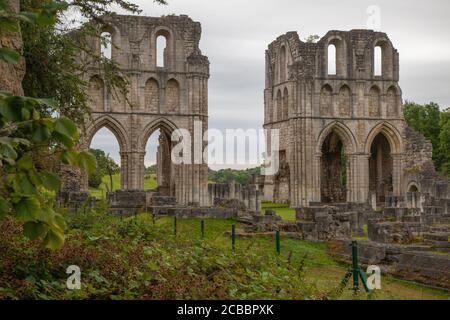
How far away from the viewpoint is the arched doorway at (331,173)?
1430 inches

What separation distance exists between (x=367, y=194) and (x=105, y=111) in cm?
1494

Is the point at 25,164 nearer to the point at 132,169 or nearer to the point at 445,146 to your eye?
the point at 132,169

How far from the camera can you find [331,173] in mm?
36719

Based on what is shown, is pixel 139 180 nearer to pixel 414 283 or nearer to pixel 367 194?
pixel 367 194

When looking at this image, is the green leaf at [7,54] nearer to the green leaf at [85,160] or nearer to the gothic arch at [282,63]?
the green leaf at [85,160]

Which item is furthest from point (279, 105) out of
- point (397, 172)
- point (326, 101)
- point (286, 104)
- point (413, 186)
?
point (413, 186)

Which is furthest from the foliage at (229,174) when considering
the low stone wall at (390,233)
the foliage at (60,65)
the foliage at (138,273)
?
the foliage at (138,273)

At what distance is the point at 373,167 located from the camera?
3759 centimetres

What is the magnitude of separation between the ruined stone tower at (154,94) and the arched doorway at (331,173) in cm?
923

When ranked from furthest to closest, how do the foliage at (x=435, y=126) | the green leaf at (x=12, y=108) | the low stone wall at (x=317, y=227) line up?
1. the foliage at (x=435, y=126)
2. the low stone wall at (x=317, y=227)
3. the green leaf at (x=12, y=108)

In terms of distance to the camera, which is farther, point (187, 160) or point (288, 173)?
point (288, 173)

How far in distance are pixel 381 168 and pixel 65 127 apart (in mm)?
35941
